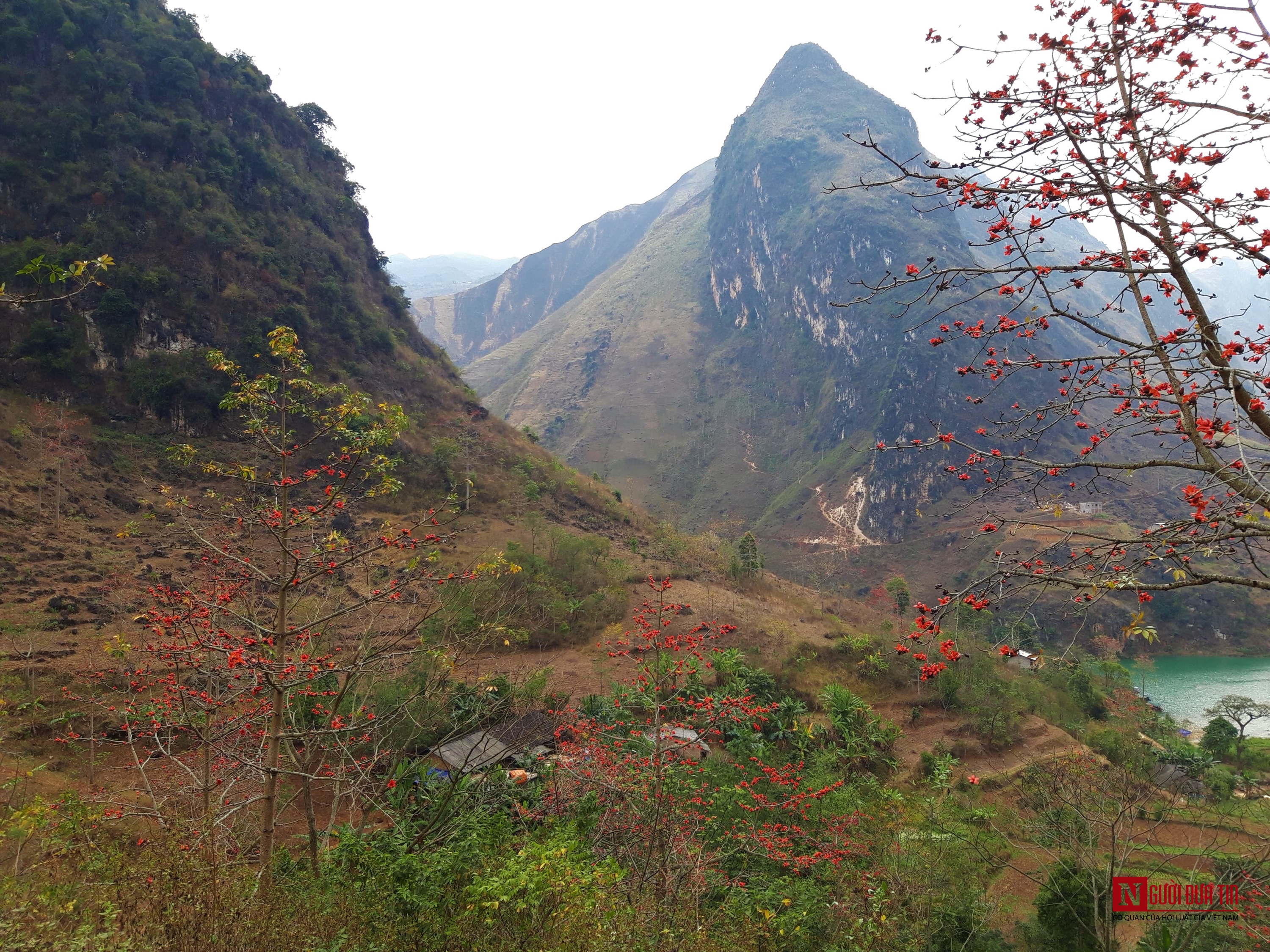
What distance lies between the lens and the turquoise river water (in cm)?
3200

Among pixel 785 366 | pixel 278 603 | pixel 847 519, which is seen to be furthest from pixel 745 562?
pixel 785 366

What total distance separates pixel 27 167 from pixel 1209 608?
8828cm

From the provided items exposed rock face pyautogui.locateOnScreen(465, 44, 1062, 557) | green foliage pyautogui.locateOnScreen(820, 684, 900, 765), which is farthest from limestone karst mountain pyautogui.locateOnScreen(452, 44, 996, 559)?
green foliage pyautogui.locateOnScreen(820, 684, 900, 765)

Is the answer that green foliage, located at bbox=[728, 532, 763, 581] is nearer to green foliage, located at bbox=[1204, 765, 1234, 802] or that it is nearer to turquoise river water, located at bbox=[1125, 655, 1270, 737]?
green foliage, located at bbox=[1204, 765, 1234, 802]

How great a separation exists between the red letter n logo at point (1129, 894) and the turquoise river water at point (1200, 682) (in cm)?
2927

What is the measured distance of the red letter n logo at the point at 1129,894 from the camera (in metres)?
7.69

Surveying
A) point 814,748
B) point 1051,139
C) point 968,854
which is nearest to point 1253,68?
point 1051,139

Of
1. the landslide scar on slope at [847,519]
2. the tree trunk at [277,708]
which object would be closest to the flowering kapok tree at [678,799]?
the tree trunk at [277,708]

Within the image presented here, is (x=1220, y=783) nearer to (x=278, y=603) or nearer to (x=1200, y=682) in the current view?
(x=278, y=603)

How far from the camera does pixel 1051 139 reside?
142 inches

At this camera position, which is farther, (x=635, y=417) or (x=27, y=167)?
(x=635, y=417)

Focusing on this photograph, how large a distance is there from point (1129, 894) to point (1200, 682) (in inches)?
1729

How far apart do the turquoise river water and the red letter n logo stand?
2927 cm

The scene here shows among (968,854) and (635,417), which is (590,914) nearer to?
(968,854)
